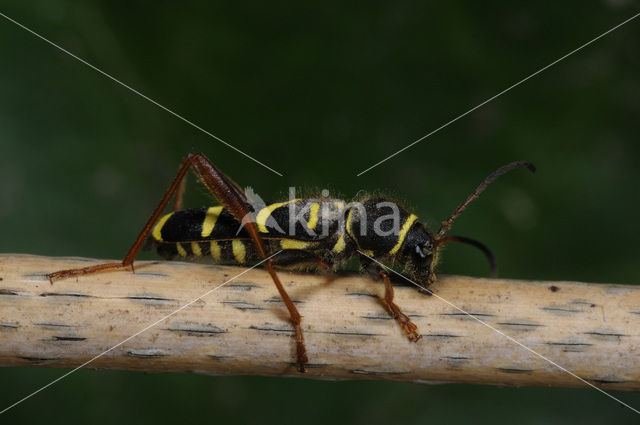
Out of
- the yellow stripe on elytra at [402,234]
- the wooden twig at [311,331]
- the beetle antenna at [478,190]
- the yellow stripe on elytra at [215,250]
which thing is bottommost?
the wooden twig at [311,331]

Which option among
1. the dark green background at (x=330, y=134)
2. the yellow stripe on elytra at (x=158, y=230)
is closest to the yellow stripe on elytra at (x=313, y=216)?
the dark green background at (x=330, y=134)

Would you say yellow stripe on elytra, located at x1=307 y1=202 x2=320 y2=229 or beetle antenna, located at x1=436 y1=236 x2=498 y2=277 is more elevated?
yellow stripe on elytra, located at x1=307 y1=202 x2=320 y2=229

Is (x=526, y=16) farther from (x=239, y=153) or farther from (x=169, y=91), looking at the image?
(x=169, y=91)

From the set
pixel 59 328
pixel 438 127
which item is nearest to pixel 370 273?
pixel 438 127

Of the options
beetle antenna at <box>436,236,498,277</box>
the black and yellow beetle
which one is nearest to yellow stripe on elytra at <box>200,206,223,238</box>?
the black and yellow beetle

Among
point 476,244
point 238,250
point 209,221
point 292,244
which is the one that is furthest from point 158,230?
point 476,244

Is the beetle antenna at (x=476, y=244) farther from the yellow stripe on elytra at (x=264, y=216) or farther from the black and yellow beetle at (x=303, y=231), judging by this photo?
the yellow stripe on elytra at (x=264, y=216)

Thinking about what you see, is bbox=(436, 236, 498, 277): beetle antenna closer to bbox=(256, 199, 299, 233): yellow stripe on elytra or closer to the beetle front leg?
the beetle front leg
